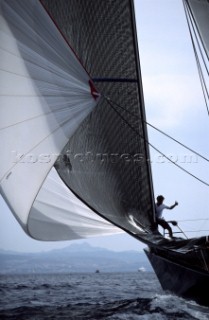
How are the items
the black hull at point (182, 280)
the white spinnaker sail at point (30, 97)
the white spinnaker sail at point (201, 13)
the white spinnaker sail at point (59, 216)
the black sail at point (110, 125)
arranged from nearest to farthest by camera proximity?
Answer: the white spinnaker sail at point (30, 97) → the black hull at point (182, 280) → the white spinnaker sail at point (59, 216) → the black sail at point (110, 125) → the white spinnaker sail at point (201, 13)

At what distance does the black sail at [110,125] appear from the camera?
10531 mm

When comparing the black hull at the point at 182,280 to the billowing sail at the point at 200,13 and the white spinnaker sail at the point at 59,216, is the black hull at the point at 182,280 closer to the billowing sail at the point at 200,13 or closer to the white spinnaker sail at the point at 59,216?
the white spinnaker sail at the point at 59,216

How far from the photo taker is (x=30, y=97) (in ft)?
26.5

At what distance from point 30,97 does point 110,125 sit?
3510 mm

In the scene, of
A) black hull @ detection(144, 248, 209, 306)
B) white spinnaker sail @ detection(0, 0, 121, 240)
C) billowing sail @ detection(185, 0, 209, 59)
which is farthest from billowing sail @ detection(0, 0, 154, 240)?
billowing sail @ detection(185, 0, 209, 59)

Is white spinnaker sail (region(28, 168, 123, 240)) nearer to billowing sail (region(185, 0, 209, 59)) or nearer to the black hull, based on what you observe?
the black hull

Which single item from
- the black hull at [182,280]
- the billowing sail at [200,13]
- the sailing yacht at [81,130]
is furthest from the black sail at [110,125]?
the billowing sail at [200,13]

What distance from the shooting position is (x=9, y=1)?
311 inches

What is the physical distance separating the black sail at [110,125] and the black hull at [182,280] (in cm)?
97

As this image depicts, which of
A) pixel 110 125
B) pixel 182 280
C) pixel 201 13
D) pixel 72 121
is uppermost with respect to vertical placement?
pixel 201 13

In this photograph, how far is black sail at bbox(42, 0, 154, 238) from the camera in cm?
1053

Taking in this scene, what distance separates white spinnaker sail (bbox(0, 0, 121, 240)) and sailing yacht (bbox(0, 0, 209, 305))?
0.02 m

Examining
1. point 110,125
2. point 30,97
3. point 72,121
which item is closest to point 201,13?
point 110,125

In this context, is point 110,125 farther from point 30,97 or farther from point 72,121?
point 30,97
